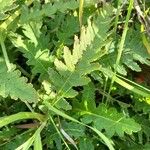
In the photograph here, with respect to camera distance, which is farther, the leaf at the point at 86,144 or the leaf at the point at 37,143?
the leaf at the point at 86,144

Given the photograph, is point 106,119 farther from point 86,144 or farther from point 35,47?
point 35,47

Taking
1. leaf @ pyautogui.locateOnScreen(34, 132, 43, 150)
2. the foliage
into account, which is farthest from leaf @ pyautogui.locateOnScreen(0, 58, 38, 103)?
leaf @ pyautogui.locateOnScreen(34, 132, 43, 150)

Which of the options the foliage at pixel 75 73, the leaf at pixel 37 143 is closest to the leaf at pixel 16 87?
the foliage at pixel 75 73

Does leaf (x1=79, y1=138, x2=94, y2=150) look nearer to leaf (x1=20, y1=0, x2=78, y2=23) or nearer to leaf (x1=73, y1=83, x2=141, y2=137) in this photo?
leaf (x1=73, y1=83, x2=141, y2=137)

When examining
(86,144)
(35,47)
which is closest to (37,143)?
(86,144)

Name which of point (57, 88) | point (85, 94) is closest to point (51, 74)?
point (57, 88)

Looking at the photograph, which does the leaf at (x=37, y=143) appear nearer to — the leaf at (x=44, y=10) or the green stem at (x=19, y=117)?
the green stem at (x=19, y=117)

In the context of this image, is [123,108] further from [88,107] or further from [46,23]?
[46,23]
